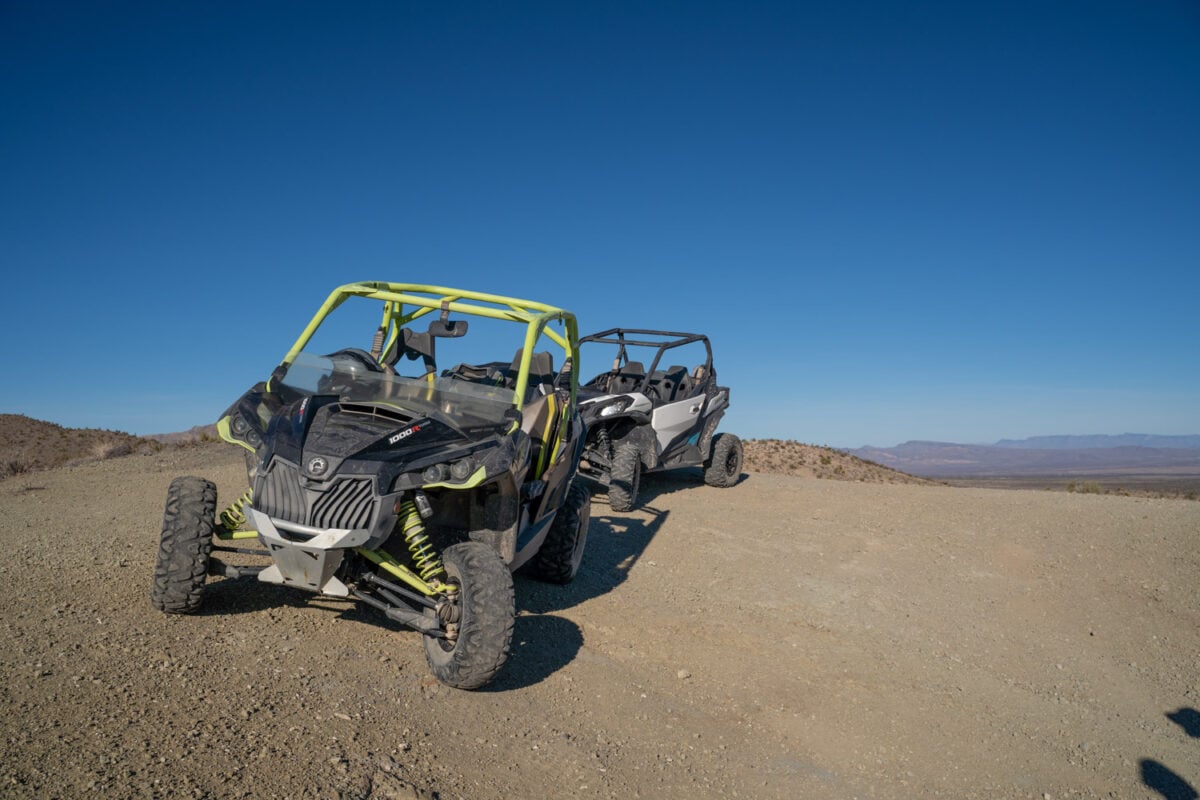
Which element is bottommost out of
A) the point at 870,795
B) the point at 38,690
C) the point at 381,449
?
the point at 870,795

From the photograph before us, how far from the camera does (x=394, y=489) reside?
15.8 feet

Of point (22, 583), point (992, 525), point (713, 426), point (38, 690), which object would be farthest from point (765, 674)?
point (713, 426)

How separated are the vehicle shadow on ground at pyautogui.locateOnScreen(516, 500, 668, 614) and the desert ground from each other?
45mm

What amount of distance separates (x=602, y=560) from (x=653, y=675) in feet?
9.80

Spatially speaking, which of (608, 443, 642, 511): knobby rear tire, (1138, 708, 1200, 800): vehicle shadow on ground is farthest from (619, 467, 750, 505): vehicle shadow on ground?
(1138, 708, 1200, 800): vehicle shadow on ground

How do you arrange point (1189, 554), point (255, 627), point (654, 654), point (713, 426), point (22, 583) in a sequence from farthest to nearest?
point (713, 426) → point (1189, 554) → point (654, 654) → point (22, 583) → point (255, 627)

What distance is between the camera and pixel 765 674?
6.59 metres

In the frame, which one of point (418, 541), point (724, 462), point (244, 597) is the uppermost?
point (724, 462)

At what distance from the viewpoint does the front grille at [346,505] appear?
4660 mm

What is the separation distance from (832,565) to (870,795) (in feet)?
17.7

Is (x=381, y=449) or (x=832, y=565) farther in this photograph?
(x=832, y=565)

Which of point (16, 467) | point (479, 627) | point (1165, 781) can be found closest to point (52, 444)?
point (16, 467)

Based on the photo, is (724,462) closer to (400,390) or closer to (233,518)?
(400,390)

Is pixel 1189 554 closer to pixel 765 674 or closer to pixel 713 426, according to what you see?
pixel 713 426
